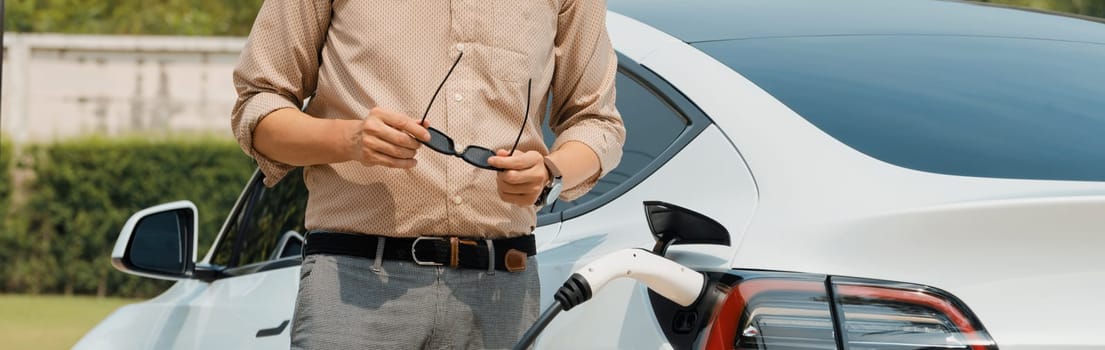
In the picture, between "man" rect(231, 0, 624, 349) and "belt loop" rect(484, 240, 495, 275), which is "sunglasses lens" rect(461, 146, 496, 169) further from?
"belt loop" rect(484, 240, 495, 275)

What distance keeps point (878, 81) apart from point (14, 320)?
1037 centimetres

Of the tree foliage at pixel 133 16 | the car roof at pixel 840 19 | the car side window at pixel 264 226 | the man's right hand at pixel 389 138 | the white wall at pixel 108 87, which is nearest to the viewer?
the man's right hand at pixel 389 138

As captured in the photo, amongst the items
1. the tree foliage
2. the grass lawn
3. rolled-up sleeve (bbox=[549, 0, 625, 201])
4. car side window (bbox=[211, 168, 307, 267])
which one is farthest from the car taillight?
the tree foliage

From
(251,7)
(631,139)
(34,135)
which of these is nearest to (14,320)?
(34,135)

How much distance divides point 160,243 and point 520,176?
1523 millimetres

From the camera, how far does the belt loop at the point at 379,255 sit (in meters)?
2.10

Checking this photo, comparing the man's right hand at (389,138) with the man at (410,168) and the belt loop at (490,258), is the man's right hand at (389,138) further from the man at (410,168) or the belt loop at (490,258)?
the belt loop at (490,258)

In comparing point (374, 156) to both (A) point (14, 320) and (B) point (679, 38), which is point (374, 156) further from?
(A) point (14, 320)

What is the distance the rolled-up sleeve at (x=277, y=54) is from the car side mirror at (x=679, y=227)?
1.80 ft

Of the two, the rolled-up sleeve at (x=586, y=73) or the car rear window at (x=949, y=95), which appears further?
the rolled-up sleeve at (x=586, y=73)

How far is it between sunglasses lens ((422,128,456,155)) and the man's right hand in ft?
0.05

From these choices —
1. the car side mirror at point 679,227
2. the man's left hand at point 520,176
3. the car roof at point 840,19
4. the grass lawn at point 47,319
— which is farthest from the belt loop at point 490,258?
the grass lawn at point 47,319

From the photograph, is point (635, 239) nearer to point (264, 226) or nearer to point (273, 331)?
point (273, 331)

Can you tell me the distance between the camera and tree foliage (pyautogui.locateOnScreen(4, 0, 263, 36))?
17438 mm
